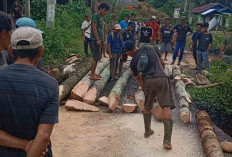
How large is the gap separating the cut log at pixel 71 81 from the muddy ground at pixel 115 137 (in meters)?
0.57

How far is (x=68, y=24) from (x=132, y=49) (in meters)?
10.2

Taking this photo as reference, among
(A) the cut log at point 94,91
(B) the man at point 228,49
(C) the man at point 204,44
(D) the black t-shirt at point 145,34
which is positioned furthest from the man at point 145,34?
(A) the cut log at point 94,91

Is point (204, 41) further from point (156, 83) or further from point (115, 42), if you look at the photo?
point (156, 83)

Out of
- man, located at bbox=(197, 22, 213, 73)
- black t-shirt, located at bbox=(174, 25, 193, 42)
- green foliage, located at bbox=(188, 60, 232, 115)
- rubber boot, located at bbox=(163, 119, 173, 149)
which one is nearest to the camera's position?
rubber boot, located at bbox=(163, 119, 173, 149)

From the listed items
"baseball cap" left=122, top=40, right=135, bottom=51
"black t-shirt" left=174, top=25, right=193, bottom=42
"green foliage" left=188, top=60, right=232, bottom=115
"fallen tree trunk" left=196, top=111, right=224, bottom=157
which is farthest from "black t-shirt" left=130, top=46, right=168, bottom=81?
"black t-shirt" left=174, top=25, right=193, bottom=42

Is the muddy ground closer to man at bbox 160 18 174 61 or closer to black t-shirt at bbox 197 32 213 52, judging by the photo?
black t-shirt at bbox 197 32 213 52

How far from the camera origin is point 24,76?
185 centimetres

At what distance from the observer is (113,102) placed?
21.0 ft

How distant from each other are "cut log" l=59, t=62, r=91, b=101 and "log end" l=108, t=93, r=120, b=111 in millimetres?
1136

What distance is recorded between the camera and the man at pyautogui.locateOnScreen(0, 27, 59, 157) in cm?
185

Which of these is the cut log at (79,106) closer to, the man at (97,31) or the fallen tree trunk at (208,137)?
the man at (97,31)

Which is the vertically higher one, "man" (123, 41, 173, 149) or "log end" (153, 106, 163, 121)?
"man" (123, 41, 173, 149)

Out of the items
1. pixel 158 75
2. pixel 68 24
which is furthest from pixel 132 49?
pixel 68 24

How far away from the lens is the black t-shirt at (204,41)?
31.8 feet
